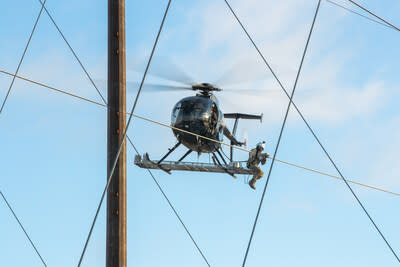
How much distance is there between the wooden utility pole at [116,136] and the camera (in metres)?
18.8

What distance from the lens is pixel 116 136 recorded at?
1914 cm

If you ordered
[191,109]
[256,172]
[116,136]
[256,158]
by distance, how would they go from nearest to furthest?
[116,136] → [256,158] → [191,109] → [256,172]

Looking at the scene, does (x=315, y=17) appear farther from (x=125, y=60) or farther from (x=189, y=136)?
(x=189, y=136)

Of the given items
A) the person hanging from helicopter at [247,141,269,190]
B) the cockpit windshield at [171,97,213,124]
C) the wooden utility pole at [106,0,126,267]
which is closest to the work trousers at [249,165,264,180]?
the person hanging from helicopter at [247,141,269,190]

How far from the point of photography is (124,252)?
18812 millimetres

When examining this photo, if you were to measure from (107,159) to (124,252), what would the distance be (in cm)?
182

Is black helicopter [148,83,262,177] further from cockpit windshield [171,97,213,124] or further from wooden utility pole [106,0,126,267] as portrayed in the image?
wooden utility pole [106,0,126,267]

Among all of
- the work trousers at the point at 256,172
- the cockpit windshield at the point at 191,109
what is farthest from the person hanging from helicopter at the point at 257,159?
the cockpit windshield at the point at 191,109

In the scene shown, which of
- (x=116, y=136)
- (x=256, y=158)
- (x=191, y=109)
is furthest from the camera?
(x=191, y=109)

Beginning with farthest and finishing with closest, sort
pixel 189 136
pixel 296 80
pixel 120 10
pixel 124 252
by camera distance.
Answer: pixel 189 136, pixel 120 10, pixel 124 252, pixel 296 80

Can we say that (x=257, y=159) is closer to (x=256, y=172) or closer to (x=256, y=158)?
(x=256, y=158)

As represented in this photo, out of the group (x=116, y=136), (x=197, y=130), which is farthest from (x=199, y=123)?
(x=116, y=136)

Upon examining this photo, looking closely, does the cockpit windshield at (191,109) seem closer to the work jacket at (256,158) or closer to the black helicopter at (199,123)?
the black helicopter at (199,123)

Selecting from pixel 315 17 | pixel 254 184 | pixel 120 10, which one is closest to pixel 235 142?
pixel 254 184
